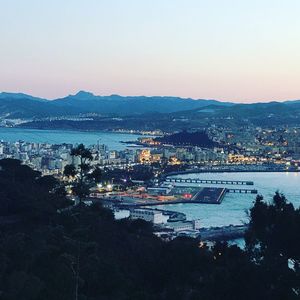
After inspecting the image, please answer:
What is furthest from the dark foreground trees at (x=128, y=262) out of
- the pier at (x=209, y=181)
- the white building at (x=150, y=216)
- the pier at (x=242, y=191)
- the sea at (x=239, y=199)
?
the pier at (x=209, y=181)

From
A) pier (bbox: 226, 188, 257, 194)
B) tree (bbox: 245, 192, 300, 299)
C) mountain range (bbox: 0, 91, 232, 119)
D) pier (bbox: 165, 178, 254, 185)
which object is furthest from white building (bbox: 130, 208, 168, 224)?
mountain range (bbox: 0, 91, 232, 119)

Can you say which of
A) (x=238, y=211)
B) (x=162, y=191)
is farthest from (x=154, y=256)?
(x=162, y=191)

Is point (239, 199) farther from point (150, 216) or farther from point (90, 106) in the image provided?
point (90, 106)

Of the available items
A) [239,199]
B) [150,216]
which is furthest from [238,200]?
[150,216]

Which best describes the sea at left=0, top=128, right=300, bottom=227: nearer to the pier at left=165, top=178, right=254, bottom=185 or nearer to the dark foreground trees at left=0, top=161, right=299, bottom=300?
the pier at left=165, top=178, right=254, bottom=185

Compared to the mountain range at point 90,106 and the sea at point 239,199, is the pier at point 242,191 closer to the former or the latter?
the sea at point 239,199

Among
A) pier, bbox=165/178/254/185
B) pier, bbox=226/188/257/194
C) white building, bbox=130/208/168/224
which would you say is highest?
white building, bbox=130/208/168/224
